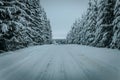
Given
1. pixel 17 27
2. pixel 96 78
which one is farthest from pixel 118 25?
pixel 96 78

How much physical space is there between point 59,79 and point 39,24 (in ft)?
130

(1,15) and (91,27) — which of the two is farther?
(91,27)

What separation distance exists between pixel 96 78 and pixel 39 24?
3984 cm

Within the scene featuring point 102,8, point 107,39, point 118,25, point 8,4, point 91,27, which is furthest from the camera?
point 91,27

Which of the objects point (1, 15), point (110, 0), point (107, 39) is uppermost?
point (110, 0)

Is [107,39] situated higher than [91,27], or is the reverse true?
[91,27]

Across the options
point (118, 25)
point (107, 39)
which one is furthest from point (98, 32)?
point (118, 25)

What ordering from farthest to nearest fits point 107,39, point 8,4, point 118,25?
point 107,39
point 118,25
point 8,4

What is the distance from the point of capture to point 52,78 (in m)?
7.20

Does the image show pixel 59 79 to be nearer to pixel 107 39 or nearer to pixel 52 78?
pixel 52 78

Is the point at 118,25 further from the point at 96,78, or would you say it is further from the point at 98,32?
the point at 96,78

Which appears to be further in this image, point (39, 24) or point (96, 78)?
point (39, 24)

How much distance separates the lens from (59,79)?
706cm

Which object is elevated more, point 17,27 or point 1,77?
point 17,27
